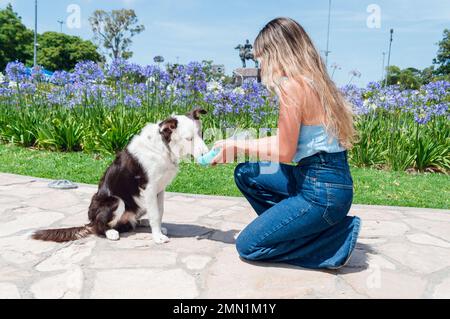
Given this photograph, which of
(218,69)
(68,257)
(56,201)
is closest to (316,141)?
(68,257)

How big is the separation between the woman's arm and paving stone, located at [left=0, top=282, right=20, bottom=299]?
4.88 ft

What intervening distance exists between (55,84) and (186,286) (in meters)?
7.26

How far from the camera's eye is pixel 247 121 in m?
9.13

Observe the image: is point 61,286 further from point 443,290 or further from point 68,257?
point 443,290

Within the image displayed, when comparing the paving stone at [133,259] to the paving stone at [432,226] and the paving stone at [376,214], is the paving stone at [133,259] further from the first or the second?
the paving stone at [432,226]

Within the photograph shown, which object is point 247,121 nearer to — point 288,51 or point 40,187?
point 40,187

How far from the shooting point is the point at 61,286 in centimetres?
269

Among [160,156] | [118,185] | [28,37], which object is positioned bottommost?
[118,185]

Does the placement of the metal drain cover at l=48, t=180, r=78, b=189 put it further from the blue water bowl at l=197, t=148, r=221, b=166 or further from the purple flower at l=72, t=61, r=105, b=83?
the purple flower at l=72, t=61, r=105, b=83

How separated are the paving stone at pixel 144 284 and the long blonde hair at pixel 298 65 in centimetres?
140

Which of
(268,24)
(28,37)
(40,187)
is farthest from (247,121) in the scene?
(28,37)

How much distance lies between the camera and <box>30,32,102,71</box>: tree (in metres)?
51.1

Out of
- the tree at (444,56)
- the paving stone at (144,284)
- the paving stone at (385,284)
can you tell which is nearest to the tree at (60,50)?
the tree at (444,56)

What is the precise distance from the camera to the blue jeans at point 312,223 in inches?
114
